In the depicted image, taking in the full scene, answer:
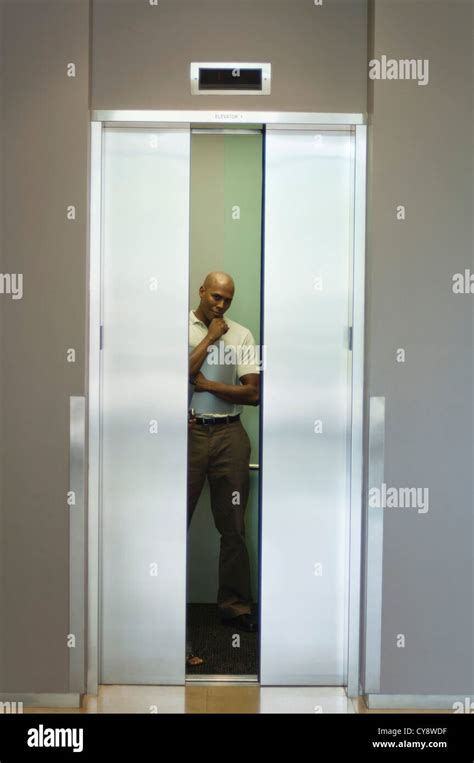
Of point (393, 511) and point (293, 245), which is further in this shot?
point (293, 245)

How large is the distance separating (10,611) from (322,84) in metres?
2.65

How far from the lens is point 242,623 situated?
407cm

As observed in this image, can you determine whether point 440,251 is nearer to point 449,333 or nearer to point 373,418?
point 449,333

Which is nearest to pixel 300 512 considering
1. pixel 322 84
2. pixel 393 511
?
pixel 393 511

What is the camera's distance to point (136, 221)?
3.79 meters

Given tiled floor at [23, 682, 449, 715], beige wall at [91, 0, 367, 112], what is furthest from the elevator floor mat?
beige wall at [91, 0, 367, 112]

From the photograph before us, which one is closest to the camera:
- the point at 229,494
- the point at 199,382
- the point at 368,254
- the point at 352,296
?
the point at 368,254

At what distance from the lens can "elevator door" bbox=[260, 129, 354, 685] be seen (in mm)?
3812

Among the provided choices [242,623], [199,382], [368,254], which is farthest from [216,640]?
[368,254]

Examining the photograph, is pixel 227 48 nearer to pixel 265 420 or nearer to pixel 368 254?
pixel 368 254

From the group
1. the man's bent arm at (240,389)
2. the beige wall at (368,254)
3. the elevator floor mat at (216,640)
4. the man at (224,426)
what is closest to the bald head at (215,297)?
the man at (224,426)

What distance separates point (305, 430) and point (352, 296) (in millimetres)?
644
